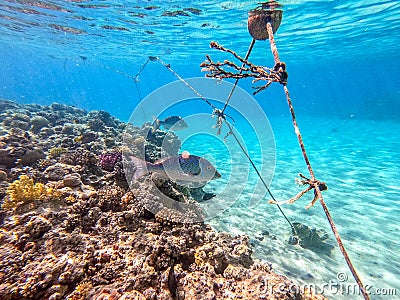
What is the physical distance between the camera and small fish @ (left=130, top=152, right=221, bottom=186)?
4145 mm

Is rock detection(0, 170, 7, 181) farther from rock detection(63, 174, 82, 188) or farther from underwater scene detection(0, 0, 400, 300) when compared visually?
rock detection(63, 174, 82, 188)

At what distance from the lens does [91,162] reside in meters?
5.20

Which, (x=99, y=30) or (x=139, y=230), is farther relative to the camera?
(x=99, y=30)

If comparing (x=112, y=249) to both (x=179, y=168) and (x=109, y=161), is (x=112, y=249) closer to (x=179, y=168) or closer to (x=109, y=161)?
(x=179, y=168)

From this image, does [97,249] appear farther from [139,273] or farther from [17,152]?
[17,152]

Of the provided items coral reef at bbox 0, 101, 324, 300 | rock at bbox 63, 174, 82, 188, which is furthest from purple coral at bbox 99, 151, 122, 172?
rock at bbox 63, 174, 82, 188

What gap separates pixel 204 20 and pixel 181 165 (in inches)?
619

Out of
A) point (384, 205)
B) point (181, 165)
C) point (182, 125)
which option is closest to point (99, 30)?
point (182, 125)

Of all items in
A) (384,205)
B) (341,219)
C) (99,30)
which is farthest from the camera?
(99,30)

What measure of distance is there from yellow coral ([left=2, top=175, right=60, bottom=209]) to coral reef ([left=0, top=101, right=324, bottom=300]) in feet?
0.04

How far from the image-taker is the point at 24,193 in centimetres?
355

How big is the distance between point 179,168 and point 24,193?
2.76 metres

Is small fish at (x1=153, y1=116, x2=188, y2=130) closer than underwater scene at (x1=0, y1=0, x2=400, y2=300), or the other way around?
underwater scene at (x1=0, y1=0, x2=400, y2=300)

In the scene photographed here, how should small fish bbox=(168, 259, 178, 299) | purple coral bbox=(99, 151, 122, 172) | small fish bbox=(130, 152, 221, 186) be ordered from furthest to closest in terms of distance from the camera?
1. purple coral bbox=(99, 151, 122, 172)
2. small fish bbox=(130, 152, 221, 186)
3. small fish bbox=(168, 259, 178, 299)
